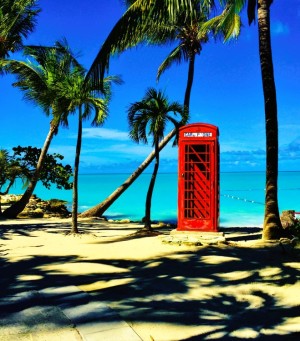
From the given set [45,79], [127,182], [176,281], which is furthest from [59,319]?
[127,182]

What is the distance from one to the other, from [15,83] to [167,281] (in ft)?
46.9

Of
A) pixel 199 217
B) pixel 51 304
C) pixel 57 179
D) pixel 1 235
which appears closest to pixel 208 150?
pixel 199 217

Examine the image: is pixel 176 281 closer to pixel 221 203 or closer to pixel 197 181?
pixel 197 181

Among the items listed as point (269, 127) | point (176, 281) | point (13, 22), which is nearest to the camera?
point (176, 281)

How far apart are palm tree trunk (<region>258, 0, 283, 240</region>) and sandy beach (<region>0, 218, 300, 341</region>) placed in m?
0.67

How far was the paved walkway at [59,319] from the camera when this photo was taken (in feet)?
12.5

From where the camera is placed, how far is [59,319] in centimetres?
423

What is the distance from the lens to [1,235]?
1165cm

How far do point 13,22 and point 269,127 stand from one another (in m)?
11.6

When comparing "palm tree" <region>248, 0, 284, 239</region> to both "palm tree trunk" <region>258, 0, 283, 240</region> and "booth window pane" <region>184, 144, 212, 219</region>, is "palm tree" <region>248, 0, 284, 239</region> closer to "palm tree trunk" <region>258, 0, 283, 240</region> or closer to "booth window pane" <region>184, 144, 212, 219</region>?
"palm tree trunk" <region>258, 0, 283, 240</region>

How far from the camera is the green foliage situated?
1947 cm

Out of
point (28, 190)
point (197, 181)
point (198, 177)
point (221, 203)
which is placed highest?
point (198, 177)

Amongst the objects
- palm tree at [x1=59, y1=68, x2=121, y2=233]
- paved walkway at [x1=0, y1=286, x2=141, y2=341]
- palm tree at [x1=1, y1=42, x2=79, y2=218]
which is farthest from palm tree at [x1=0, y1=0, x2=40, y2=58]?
paved walkway at [x1=0, y1=286, x2=141, y2=341]

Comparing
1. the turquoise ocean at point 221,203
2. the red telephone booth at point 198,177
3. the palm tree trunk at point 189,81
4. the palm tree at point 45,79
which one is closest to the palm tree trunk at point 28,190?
the palm tree at point 45,79
